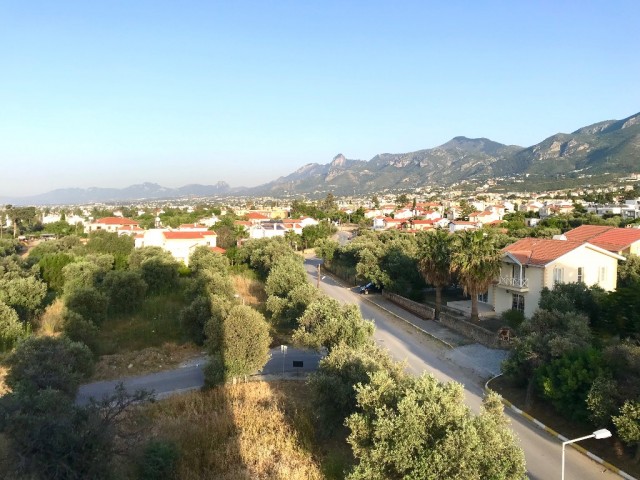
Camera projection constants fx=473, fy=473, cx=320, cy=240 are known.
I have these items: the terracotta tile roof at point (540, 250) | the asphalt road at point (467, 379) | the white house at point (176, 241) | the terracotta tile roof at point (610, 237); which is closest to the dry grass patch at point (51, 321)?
the asphalt road at point (467, 379)

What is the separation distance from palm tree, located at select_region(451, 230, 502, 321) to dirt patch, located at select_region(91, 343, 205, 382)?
1415 centimetres

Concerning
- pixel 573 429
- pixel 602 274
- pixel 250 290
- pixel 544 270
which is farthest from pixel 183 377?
pixel 602 274

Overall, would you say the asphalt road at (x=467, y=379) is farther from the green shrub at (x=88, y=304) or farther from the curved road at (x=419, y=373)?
the green shrub at (x=88, y=304)

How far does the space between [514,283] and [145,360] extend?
2073 cm

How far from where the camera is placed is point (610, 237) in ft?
118

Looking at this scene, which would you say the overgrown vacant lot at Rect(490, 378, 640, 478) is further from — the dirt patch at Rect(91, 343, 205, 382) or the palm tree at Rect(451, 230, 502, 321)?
the dirt patch at Rect(91, 343, 205, 382)

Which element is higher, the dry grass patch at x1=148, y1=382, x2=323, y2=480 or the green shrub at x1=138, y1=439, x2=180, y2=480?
the green shrub at x1=138, y1=439, x2=180, y2=480

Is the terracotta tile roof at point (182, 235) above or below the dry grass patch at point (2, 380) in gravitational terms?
above

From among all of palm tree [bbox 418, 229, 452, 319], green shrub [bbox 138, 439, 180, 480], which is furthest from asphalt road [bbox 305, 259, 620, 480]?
green shrub [bbox 138, 439, 180, 480]

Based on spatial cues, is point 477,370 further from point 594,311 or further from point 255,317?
point 255,317

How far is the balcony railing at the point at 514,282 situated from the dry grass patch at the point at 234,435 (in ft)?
53.8

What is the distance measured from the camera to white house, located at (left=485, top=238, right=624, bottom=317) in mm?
26609

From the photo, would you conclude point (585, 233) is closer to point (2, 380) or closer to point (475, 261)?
point (475, 261)

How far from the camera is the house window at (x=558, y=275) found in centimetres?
2653
